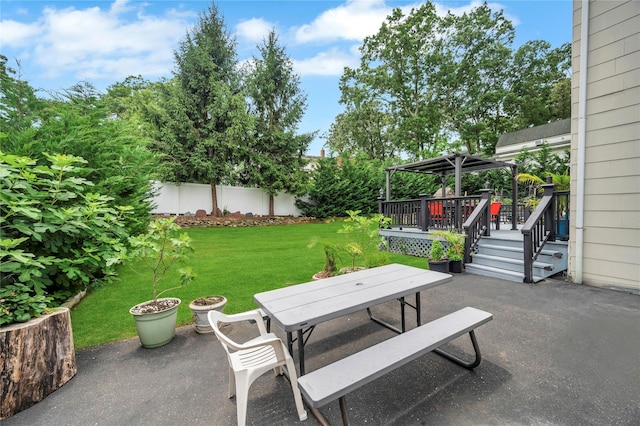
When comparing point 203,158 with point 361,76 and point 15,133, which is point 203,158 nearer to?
point 15,133

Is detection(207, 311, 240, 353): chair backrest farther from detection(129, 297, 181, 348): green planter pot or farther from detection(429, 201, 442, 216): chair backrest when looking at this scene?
detection(429, 201, 442, 216): chair backrest

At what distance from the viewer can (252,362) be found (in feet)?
5.94

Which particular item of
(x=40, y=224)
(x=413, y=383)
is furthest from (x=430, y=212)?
(x=40, y=224)

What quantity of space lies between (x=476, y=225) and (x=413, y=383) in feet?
16.1

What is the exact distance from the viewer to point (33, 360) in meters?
1.95

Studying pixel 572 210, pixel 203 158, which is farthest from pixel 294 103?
pixel 572 210

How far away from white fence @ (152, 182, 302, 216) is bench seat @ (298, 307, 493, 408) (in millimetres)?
12245

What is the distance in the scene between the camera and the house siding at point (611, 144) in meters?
3.74

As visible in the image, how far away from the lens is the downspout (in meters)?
4.11

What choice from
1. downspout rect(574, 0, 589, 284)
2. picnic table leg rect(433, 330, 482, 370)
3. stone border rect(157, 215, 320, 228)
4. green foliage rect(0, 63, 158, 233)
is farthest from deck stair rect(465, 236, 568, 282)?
stone border rect(157, 215, 320, 228)

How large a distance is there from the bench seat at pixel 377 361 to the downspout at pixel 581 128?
341 centimetres

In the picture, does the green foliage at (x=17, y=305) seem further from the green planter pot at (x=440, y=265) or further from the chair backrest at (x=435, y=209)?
the chair backrest at (x=435, y=209)

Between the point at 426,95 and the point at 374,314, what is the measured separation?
24.1 m

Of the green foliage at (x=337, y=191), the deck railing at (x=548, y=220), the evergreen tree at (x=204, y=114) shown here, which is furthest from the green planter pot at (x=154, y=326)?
the green foliage at (x=337, y=191)
